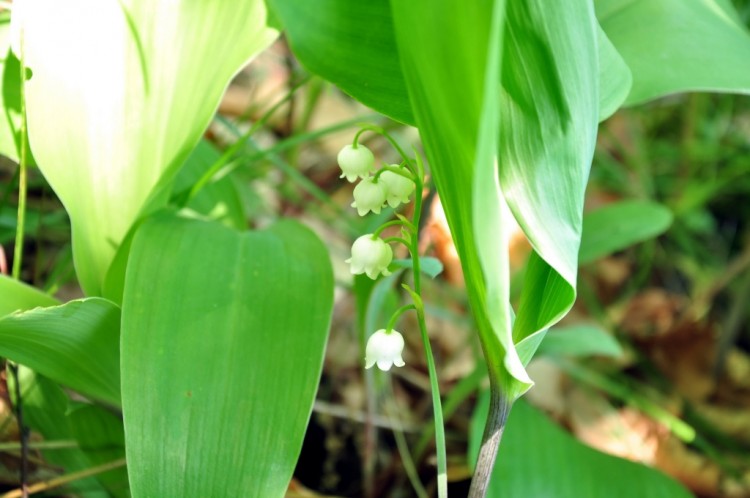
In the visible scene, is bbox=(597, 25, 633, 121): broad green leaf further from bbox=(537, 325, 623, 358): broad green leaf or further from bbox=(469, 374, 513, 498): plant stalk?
bbox=(537, 325, 623, 358): broad green leaf

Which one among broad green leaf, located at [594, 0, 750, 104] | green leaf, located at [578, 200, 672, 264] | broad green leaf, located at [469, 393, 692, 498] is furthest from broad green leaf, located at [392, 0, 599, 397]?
green leaf, located at [578, 200, 672, 264]

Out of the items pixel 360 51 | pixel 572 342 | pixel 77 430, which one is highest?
pixel 360 51

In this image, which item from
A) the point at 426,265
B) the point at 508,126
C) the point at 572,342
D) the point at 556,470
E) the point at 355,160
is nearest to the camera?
the point at 508,126

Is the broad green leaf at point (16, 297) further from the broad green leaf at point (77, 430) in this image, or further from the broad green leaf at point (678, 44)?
the broad green leaf at point (678, 44)

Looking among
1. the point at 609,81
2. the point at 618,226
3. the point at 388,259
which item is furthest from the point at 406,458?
the point at 609,81

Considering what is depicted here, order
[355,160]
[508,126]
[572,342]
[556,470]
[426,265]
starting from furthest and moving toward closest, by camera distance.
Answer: [572,342], [556,470], [426,265], [355,160], [508,126]

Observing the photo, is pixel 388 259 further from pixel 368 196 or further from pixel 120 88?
pixel 120 88

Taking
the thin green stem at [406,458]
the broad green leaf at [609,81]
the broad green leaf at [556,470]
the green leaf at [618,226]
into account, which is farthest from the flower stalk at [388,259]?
the green leaf at [618,226]

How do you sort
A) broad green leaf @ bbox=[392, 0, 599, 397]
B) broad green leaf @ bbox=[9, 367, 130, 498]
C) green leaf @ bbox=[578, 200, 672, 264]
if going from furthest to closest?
green leaf @ bbox=[578, 200, 672, 264] → broad green leaf @ bbox=[9, 367, 130, 498] → broad green leaf @ bbox=[392, 0, 599, 397]
